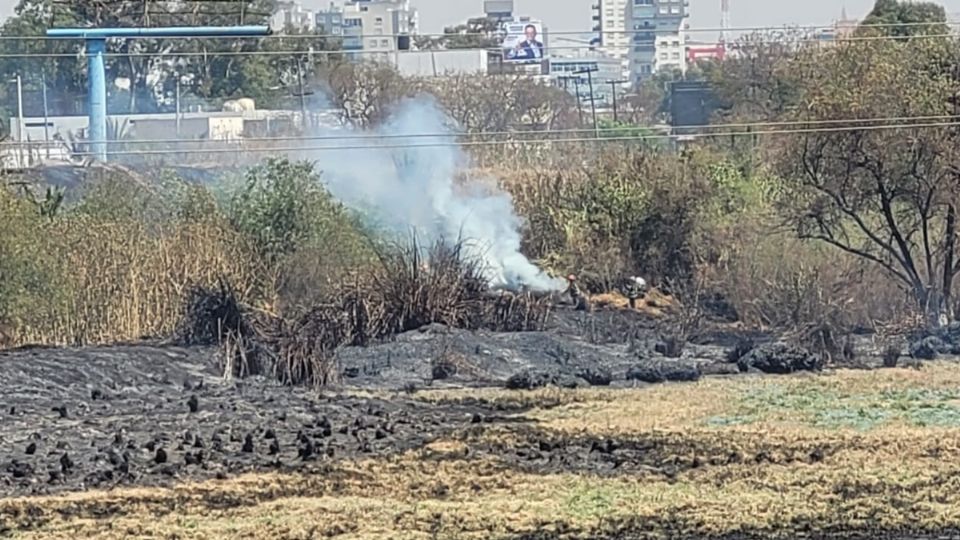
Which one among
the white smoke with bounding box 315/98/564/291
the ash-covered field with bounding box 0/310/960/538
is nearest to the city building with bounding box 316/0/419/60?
the white smoke with bounding box 315/98/564/291

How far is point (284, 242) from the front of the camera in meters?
32.4

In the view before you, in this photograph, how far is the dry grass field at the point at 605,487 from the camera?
13828 mm

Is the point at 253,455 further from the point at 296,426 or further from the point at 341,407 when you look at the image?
the point at 341,407

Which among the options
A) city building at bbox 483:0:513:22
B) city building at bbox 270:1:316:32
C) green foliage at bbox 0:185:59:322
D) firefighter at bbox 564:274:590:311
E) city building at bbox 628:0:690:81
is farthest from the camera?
city building at bbox 483:0:513:22

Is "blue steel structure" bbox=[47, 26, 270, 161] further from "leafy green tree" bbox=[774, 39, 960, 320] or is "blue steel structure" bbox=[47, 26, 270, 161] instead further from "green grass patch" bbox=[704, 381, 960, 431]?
"green grass patch" bbox=[704, 381, 960, 431]

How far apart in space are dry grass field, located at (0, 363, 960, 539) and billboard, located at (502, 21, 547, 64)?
237 feet

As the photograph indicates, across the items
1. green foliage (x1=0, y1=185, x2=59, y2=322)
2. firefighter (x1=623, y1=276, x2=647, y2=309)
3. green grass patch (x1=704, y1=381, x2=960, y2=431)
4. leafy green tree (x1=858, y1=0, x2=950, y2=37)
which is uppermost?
leafy green tree (x1=858, y1=0, x2=950, y2=37)

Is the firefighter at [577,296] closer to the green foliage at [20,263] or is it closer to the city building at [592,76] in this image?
the green foliage at [20,263]

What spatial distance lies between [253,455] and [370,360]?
345 inches

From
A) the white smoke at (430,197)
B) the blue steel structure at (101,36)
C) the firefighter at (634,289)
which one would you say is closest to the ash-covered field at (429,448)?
the firefighter at (634,289)

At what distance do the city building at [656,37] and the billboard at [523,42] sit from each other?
22928 millimetres

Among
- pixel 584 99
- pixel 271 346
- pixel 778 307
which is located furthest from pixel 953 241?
pixel 584 99

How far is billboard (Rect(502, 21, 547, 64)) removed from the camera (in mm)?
94375

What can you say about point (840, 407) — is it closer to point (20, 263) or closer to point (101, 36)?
point (20, 263)
